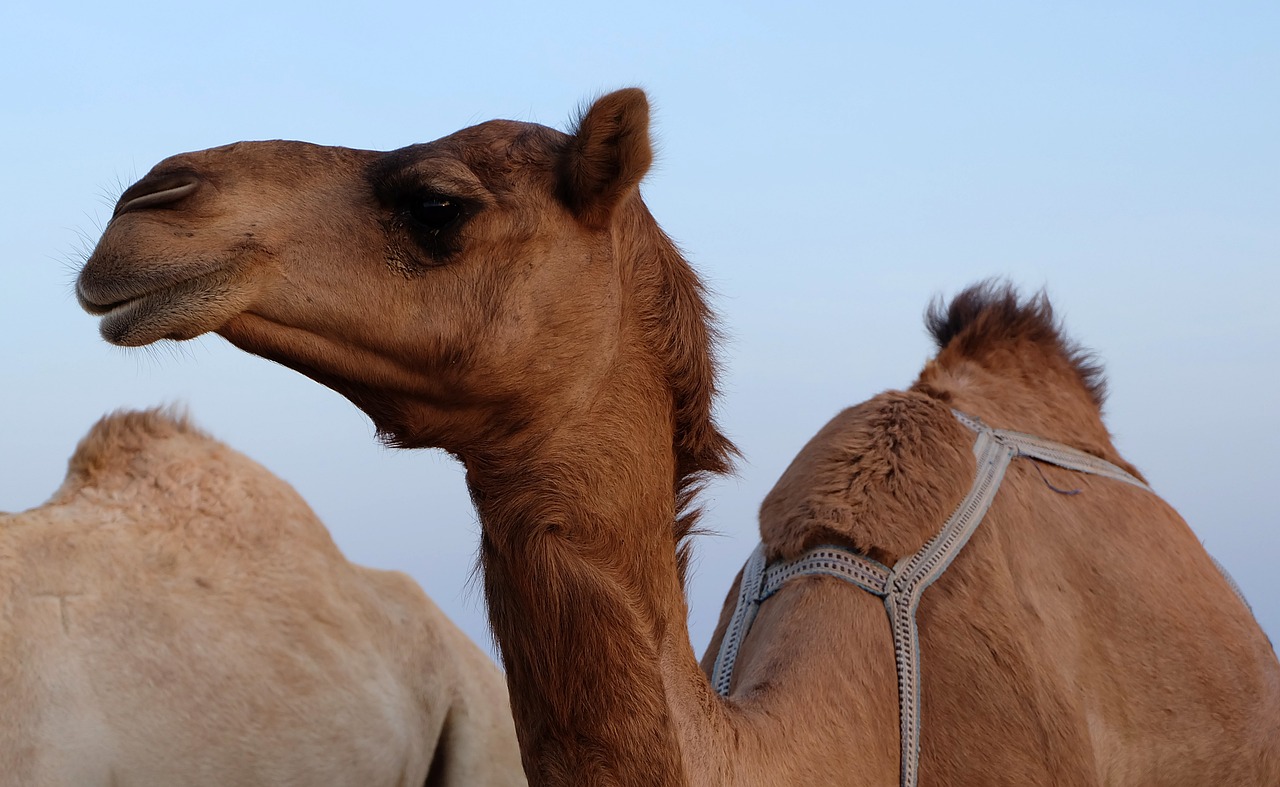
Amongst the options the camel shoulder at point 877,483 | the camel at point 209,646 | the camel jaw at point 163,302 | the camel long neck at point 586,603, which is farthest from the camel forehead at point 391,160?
the camel at point 209,646

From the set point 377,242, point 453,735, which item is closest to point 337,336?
point 377,242

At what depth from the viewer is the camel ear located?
2316 millimetres

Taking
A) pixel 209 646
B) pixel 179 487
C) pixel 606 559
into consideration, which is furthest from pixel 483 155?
pixel 179 487

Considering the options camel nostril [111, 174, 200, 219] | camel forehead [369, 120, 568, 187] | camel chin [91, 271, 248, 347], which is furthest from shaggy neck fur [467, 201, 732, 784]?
camel nostril [111, 174, 200, 219]

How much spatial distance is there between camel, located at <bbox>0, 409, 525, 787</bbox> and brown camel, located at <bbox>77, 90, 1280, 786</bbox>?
77.0 inches

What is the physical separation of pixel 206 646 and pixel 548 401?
246cm

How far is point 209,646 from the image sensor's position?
426 centimetres

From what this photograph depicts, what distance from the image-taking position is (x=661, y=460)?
2396mm

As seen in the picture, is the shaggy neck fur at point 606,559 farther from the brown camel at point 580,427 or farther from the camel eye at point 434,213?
the camel eye at point 434,213

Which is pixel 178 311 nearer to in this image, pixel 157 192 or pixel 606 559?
pixel 157 192

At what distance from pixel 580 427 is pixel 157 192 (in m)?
0.75

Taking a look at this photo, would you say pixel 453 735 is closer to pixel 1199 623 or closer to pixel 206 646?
pixel 206 646

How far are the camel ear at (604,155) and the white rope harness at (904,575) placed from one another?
37.1 inches

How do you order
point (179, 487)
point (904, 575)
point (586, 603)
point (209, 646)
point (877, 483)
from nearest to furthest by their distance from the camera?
point (586, 603), point (904, 575), point (877, 483), point (209, 646), point (179, 487)
